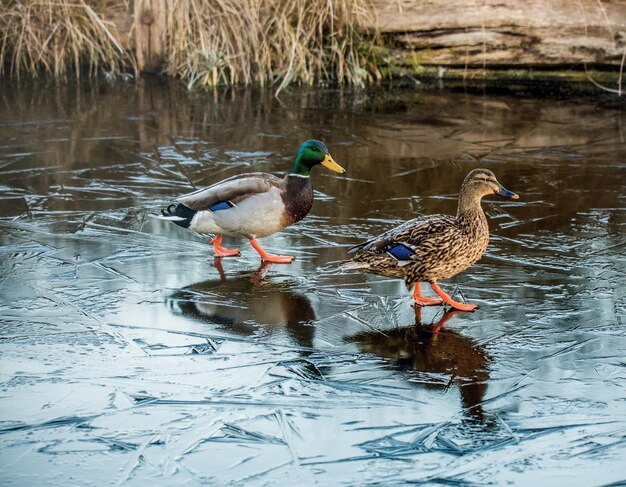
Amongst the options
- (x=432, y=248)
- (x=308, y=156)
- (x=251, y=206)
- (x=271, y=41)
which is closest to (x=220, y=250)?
(x=251, y=206)

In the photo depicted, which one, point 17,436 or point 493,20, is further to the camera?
point 493,20

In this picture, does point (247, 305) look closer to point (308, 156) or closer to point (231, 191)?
point (231, 191)

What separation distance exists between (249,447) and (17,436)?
88 cm

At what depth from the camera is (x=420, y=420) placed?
4047 millimetres

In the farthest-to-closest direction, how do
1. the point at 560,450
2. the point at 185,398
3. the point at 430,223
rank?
1. the point at 430,223
2. the point at 185,398
3. the point at 560,450

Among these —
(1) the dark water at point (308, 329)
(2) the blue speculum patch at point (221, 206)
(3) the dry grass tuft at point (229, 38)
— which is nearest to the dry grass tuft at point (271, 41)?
(3) the dry grass tuft at point (229, 38)

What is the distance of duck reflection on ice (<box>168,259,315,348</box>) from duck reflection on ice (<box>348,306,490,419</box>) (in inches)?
13.9

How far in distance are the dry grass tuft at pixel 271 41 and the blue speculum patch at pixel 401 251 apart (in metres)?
6.20

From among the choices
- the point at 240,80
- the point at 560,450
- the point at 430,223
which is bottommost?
the point at 560,450

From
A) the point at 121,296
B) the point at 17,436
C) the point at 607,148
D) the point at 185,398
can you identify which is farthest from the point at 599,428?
the point at 607,148

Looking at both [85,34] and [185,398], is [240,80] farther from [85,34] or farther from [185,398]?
[185,398]

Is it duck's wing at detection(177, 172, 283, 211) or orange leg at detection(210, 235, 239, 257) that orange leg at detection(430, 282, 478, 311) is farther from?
orange leg at detection(210, 235, 239, 257)

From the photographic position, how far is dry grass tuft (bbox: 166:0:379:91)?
11.1 meters

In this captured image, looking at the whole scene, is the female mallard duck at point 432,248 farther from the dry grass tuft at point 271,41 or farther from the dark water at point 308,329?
the dry grass tuft at point 271,41
